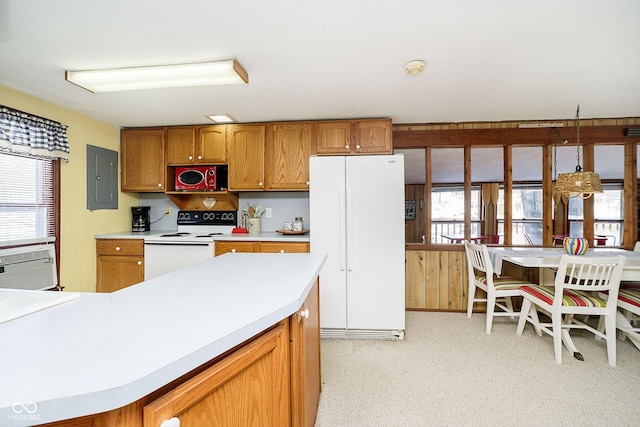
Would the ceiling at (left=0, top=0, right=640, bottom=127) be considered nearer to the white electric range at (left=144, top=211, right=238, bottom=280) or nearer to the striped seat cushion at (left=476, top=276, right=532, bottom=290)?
the white electric range at (left=144, top=211, right=238, bottom=280)

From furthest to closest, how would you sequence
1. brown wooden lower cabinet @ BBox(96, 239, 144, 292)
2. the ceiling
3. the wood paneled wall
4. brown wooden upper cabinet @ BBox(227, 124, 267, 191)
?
1. the wood paneled wall
2. brown wooden upper cabinet @ BBox(227, 124, 267, 191)
3. brown wooden lower cabinet @ BBox(96, 239, 144, 292)
4. the ceiling

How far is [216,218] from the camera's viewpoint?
3.72 metres

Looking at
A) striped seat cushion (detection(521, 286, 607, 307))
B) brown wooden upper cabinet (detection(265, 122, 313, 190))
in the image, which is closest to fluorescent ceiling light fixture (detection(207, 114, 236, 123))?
brown wooden upper cabinet (detection(265, 122, 313, 190))

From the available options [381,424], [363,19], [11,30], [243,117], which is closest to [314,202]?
[243,117]

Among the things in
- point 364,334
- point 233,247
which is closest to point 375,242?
point 364,334

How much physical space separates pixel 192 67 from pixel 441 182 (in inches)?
303

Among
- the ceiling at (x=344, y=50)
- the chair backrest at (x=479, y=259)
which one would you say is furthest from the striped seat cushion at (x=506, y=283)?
the ceiling at (x=344, y=50)

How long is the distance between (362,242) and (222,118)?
A: 2.02m

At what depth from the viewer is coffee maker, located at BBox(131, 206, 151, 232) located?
3660 mm

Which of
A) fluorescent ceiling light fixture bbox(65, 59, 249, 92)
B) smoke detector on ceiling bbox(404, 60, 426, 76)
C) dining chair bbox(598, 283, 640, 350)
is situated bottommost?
dining chair bbox(598, 283, 640, 350)

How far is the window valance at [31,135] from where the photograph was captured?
92.4 inches

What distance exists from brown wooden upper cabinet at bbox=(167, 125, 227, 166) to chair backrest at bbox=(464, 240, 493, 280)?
283cm

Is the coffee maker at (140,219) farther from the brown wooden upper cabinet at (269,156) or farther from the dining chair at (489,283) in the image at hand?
the dining chair at (489,283)

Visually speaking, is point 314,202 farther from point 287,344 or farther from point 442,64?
point 287,344
